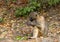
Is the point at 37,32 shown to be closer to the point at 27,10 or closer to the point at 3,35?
the point at 3,35

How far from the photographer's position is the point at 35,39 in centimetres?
807

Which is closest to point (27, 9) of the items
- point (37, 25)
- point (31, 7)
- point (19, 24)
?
point (31, 7)

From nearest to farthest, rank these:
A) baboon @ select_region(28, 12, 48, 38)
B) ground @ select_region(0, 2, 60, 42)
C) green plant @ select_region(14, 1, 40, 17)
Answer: baboon @ select_region(28, 12, 48, 38), ground @ select_region(0, 2, 60, 42), green plant @ select_region(14, 1, 40, 17)

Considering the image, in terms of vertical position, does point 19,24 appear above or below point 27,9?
below

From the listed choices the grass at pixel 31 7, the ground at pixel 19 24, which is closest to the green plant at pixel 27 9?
the grass at pixel 31 7

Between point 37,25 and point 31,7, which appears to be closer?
point 37,25

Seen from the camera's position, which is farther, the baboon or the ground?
the ground

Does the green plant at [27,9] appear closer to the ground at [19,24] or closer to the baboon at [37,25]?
the ground at [19,24]

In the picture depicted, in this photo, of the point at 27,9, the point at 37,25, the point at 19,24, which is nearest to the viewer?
the point at 37,25

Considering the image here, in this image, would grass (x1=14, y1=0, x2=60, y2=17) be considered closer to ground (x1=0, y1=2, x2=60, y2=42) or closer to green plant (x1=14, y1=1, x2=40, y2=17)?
green plant (x1=14, y1=1, x2=40, y2=17)

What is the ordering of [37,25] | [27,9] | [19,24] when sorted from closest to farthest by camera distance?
[37,25] → [19,24] → [27,9]

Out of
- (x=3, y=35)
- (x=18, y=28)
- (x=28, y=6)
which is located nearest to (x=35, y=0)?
(x=28, y=6)

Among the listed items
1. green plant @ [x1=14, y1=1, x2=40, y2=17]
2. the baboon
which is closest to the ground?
green plant @ [x1=14, y1=1, x2=40, y2=17]

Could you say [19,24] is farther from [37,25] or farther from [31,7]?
[37,25]
